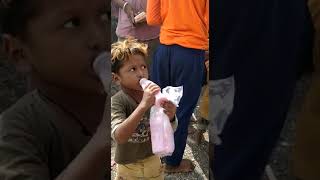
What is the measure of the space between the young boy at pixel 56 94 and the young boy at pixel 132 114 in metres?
0.56

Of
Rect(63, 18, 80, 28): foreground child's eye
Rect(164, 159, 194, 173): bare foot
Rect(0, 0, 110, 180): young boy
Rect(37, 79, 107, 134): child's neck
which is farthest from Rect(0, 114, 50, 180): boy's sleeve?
Rect(164, 159, 194, 173): bare foot

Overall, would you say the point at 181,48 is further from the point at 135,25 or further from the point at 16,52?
the point at 16,52

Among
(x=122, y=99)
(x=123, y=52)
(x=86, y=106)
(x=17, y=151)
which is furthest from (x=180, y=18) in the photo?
(x=17, y=151)

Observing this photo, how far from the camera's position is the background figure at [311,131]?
1.24m

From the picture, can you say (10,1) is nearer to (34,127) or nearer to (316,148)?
(34,127)

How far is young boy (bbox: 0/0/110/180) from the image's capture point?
1.09 m

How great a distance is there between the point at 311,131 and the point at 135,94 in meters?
0.77

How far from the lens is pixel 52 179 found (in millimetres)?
1133

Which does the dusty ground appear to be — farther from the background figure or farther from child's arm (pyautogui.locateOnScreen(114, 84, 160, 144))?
the background figure

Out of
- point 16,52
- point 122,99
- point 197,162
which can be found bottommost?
point 197,162

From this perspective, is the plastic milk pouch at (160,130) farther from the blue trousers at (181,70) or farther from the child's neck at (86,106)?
the child's neck at (86,106)

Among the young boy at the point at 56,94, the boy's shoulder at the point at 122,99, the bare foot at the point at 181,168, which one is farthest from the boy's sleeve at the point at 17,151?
the bare foot at the point at 181,168

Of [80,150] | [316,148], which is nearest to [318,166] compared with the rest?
[316,148]

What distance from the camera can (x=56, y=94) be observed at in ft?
3.76
